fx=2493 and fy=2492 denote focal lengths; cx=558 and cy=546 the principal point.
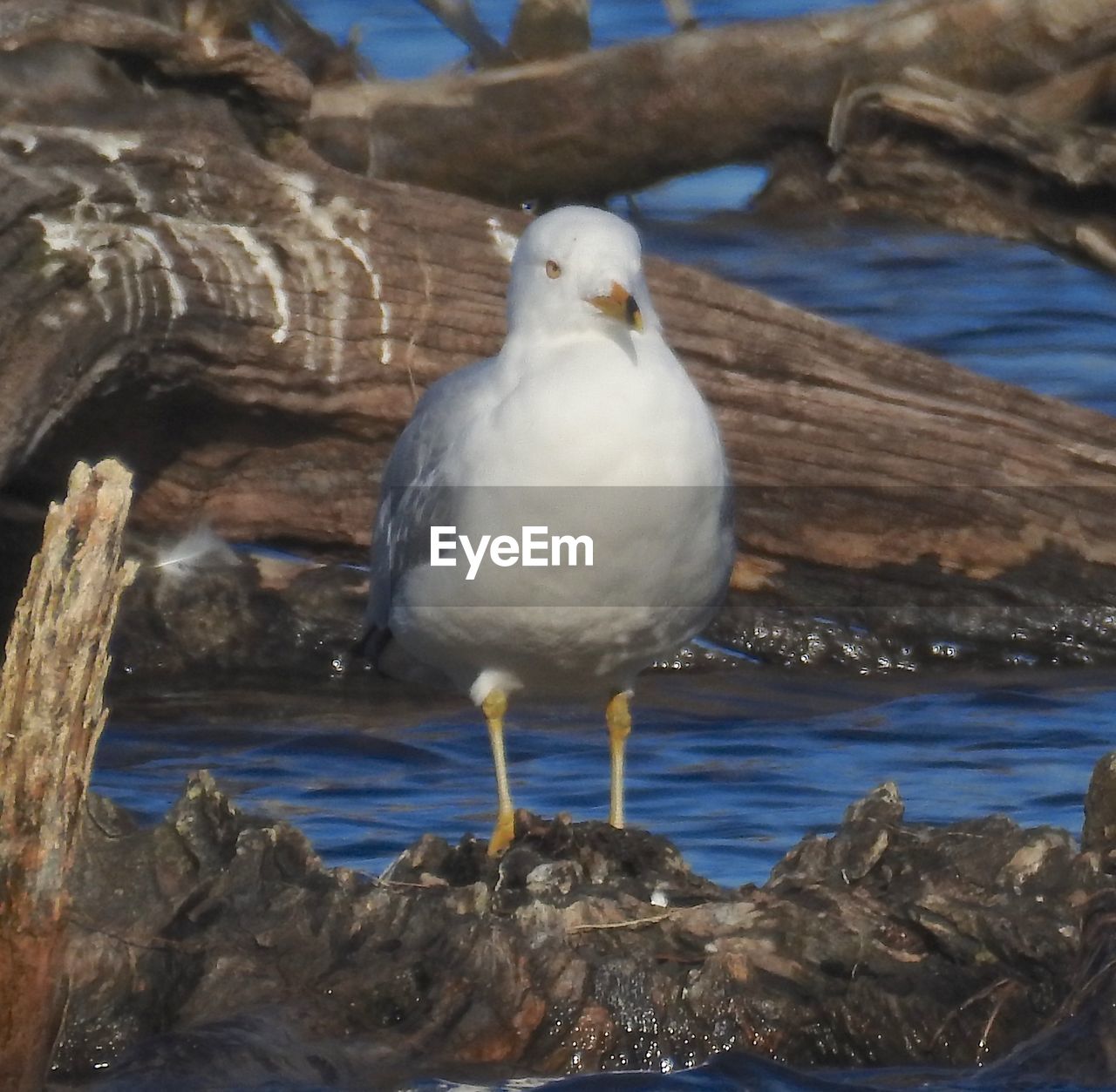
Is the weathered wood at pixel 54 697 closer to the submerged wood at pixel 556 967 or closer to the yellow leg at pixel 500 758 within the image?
the submerged wood at pixel 556 967

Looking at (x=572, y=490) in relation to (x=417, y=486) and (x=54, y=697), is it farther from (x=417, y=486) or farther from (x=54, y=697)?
(x=54, y=697)

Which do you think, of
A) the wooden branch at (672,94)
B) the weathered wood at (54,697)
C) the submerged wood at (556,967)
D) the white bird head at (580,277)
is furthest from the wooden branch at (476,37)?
the weathered wood at (54,697)

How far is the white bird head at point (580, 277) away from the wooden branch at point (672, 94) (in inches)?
218

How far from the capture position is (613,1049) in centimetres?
408

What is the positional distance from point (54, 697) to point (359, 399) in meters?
3.58

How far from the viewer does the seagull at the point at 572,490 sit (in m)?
4.84

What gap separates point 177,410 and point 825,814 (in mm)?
2204

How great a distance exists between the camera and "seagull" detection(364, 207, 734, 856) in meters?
4.84

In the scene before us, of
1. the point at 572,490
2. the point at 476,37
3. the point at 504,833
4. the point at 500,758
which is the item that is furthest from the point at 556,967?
the point at 476,37

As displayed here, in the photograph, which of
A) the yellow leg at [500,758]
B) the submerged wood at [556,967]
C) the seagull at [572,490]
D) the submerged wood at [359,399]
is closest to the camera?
the submerged wood at [556,967]

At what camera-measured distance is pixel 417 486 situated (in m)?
5.44

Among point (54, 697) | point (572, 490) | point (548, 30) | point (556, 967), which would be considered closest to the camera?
point (54, 697)

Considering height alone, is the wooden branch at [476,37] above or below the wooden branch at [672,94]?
above

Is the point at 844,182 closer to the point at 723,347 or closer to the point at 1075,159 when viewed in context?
the point at 1075,159
